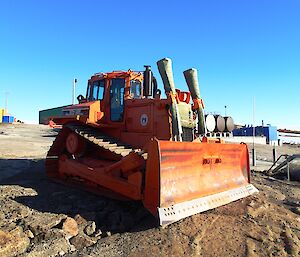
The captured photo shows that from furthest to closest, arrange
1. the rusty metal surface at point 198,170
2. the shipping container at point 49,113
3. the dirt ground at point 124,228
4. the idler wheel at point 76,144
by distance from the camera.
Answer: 1. the shipping container at point 49,113
2. the idler wheel at point 76,144
3. the rusty metal surface at point 198,170
4. the dirt ground at point 124,228

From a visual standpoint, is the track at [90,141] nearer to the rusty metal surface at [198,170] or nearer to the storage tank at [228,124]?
the rusty metal surface at [198,170]

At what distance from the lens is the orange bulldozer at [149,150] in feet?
18.1

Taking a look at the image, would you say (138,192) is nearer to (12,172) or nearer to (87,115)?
(87,115)

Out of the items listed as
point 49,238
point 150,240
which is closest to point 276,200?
point 150,240

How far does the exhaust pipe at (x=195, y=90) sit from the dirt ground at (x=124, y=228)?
2023 millimetres

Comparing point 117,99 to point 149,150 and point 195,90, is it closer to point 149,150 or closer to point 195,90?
point 195,90

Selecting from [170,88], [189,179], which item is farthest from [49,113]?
[189,179]

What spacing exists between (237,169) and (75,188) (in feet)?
13.0

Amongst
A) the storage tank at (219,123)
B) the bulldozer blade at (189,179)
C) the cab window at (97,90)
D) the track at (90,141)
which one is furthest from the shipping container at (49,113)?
the bulldozer blade at (189,179)

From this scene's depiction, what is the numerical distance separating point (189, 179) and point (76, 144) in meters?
3.17

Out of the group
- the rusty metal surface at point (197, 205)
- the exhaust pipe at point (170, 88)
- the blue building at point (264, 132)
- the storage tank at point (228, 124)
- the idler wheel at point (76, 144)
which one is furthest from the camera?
the blue building at point (264, 132)

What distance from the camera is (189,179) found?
239 inches

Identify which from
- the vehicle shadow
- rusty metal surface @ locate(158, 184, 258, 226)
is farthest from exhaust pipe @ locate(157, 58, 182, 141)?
the vehicle shadow

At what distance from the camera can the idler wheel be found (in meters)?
7.87
